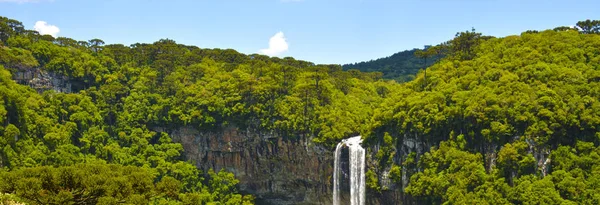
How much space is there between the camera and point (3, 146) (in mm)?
41688

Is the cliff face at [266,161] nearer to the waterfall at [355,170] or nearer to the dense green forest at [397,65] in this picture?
the waterfall at [355,170]

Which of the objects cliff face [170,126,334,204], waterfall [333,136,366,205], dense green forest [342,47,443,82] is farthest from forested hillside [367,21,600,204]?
dense green forest [342,47,443,82]

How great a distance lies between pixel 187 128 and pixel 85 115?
10200 millimetres

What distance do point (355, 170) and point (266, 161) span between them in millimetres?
9819

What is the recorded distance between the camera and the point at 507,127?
36.7m

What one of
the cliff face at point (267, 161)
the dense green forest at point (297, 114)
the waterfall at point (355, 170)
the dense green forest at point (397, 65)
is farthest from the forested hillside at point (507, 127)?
the dense green forest at point (397, 65)

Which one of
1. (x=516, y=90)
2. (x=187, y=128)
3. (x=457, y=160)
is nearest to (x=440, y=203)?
(x=457, y=160)

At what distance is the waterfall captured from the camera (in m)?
47.0

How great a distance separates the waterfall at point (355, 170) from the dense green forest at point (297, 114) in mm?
1146

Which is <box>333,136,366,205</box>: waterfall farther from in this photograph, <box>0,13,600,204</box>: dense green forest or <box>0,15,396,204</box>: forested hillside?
<box>0,15,396,204</box>: forested hillside

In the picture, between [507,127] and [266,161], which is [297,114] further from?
[507,127]

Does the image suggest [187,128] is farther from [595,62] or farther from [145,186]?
[595,62]

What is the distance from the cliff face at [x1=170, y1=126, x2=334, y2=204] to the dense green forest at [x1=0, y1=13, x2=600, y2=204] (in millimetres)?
1200

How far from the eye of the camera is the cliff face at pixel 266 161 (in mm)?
50812
